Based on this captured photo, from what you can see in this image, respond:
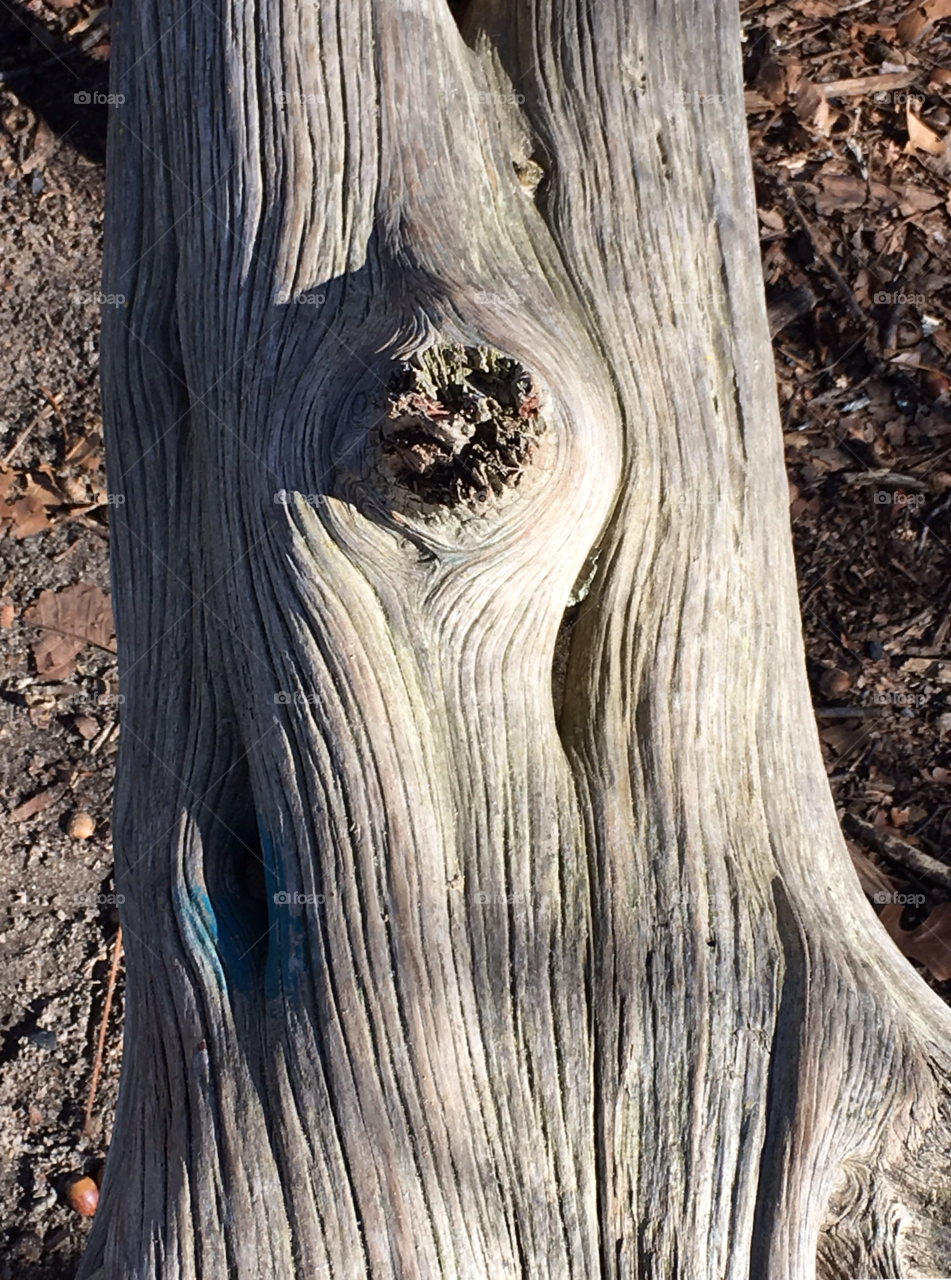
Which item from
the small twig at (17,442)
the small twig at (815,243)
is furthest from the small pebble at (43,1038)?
the small twig at (815,243)

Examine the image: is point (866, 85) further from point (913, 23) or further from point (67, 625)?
point (67, 625)

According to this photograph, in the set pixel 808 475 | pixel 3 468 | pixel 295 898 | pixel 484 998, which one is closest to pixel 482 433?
pixel 295 898

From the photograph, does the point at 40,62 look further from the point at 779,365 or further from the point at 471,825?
the point at 471,825

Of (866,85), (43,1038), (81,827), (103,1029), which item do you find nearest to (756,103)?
(866,85)

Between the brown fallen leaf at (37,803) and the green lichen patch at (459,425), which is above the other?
the green lichen patch at (459,425)

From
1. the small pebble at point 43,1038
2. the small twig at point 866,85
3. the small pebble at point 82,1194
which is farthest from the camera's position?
the small twig at point 866,85

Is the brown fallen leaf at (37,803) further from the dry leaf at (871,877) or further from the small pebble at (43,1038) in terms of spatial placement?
the dry leaf at (871,877)
